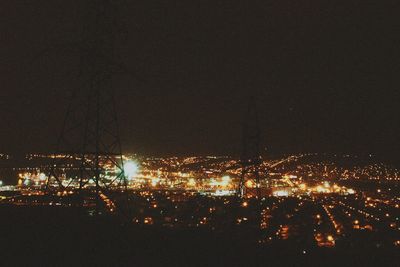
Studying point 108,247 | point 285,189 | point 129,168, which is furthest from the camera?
point 285,189

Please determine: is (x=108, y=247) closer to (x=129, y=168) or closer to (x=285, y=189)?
(x=129, y=168)

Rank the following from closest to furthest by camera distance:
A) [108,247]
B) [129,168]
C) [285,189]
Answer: [108,247], [129,168], [285,189]

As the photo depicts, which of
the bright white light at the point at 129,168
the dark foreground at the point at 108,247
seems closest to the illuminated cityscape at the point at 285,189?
the bright white light at the point at 129,168

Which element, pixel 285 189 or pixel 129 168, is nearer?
pixel 129 168

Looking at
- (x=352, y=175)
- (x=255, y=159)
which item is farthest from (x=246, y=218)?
(x=352, y=175)

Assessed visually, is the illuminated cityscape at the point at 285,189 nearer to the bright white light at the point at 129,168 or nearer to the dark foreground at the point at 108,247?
the bright white light at the point at 129,168

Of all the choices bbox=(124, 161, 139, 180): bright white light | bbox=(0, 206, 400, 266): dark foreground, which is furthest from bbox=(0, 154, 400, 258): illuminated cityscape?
bbox=(0, 206, 400, 266): dark foreground

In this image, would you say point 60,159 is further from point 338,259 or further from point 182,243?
point 338,259

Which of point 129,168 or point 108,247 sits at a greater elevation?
point 129,168

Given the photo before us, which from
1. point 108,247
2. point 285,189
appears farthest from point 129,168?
point 285,189
